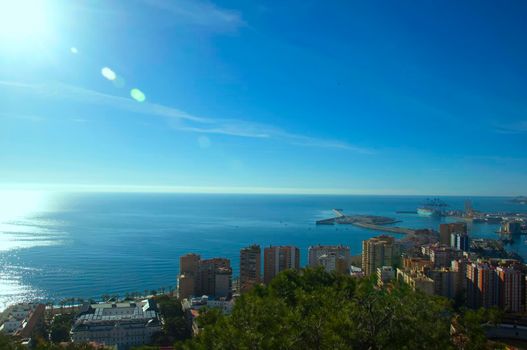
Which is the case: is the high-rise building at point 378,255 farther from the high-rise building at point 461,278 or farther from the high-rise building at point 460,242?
the high-rise building at point 460,242

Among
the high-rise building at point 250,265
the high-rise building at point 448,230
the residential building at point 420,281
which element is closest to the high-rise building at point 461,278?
the residential building at point 420,281

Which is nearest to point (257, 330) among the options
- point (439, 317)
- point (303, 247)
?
point (439, 317)

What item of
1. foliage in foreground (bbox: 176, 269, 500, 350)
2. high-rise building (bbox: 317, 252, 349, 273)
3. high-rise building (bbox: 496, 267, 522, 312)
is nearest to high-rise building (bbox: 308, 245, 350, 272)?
high-rise building (bbox: 317, 252, 349, 273)

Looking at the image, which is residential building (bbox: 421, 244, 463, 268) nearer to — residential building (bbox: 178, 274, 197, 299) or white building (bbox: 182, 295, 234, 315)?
white building (bbox: 182, 295, 234, 315)

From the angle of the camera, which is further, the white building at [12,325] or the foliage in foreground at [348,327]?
the white building at [12,325]

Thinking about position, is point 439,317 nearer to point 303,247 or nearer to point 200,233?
point 303,247

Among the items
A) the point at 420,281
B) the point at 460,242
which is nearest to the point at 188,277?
the point at 420,281
